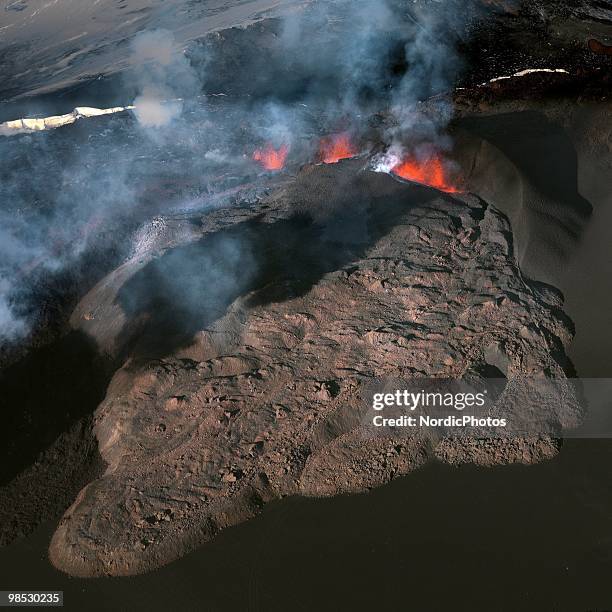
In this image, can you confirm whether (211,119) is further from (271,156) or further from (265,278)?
(265,278)

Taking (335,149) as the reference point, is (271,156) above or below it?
above

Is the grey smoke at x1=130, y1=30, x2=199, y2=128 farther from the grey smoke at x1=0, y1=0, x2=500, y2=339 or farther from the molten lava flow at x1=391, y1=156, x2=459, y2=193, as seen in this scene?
the molten lava flow at x1=391, y1=156, x2=459, y2=193

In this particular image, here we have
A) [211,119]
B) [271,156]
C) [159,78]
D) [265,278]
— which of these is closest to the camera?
[265,278]

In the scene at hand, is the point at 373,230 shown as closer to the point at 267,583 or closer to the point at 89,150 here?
the point at 267,583

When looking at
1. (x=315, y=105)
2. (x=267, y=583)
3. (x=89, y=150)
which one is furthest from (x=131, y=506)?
(x=315, y=105)

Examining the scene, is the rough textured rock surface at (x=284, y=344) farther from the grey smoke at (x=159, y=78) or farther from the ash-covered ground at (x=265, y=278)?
the grey smoke at (x=159, y=78)

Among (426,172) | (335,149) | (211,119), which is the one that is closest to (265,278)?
(426,172)
